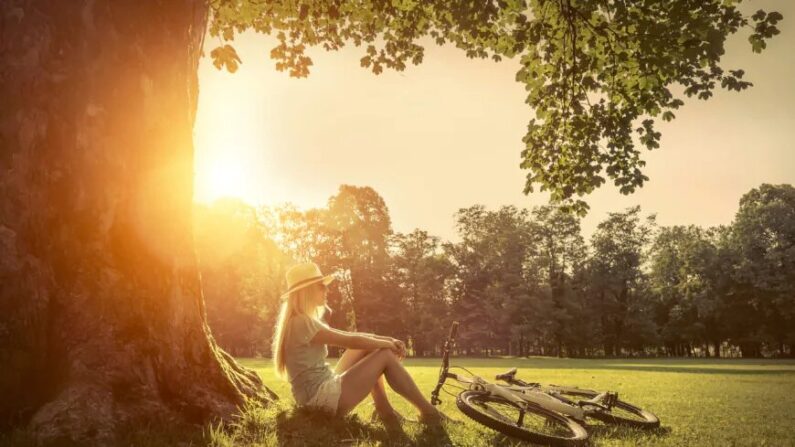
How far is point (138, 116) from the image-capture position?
5711 millimetres

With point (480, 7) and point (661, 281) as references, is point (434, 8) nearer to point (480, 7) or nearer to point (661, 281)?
point (480, 7)

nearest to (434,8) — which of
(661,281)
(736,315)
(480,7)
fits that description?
(480,7)

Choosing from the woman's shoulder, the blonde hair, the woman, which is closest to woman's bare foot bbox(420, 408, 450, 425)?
the woman

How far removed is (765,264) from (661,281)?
18108 millimetres

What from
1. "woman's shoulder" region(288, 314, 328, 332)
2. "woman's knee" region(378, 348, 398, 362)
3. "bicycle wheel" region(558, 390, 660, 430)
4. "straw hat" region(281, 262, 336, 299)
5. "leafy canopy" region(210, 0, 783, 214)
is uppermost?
"leafy canopy" region(210, 0, 783, 214)

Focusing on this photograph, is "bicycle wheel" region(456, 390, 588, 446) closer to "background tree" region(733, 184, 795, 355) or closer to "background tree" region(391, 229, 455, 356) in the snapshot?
"background tree" region(391, 229, 455, 356)

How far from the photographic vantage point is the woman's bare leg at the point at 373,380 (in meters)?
6.26

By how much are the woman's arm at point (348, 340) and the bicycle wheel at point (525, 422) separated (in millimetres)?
1247

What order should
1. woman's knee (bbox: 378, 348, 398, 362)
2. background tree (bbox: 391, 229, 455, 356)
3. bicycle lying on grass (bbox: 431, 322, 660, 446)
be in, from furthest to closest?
background tree (bbox: 391, 229, 455, 356) < woman's knee (bbox: 378, 348, 398, 362) < bicycle lying on grass (bbox: 431, 322, 660, 446)

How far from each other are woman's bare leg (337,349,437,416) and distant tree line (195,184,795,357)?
5014 centimetres

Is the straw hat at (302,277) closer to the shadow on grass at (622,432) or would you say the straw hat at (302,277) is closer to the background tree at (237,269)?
the shadow on grass at (622,432)

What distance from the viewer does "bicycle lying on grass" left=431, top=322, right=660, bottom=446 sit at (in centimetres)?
584

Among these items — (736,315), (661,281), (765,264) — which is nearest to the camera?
(765,264)

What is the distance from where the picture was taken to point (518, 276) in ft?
219
